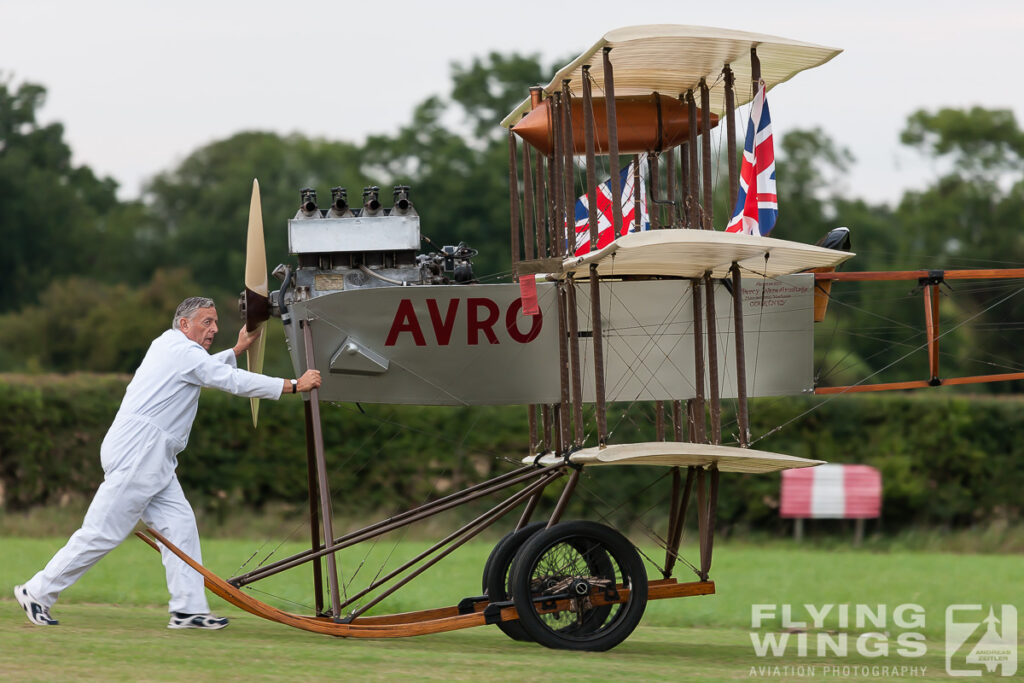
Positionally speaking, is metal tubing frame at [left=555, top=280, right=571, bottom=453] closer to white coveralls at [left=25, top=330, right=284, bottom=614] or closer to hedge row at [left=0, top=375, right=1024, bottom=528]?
white coveralls at [left=25, top=330, right=284, bottom=614]

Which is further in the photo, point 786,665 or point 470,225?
point 470,225

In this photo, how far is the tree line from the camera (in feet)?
128

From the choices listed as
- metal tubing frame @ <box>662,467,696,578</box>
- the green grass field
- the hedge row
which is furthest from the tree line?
metal tubing frame @ <box>662,467,696,578</box>

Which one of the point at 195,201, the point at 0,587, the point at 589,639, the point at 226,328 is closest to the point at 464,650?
the point at 589,639

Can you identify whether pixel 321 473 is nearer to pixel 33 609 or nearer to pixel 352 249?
pixel 352 249

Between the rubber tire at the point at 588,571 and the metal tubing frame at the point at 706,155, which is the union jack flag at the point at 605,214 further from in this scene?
the rubber tire at the point at 588,571

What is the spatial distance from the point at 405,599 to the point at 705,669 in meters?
5.65

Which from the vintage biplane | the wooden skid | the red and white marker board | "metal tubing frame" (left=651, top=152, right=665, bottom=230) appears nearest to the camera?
the wooden skid

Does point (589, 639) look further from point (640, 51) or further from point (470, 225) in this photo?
point (470, 225)

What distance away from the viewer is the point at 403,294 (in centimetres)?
917

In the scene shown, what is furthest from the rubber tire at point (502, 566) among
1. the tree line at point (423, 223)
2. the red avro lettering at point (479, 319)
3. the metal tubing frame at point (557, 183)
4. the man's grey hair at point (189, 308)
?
the tree line at point (423, 223)

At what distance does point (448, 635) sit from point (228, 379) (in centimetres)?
276

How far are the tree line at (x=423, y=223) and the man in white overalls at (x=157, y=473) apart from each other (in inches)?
958

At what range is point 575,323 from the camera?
9.33 metres
